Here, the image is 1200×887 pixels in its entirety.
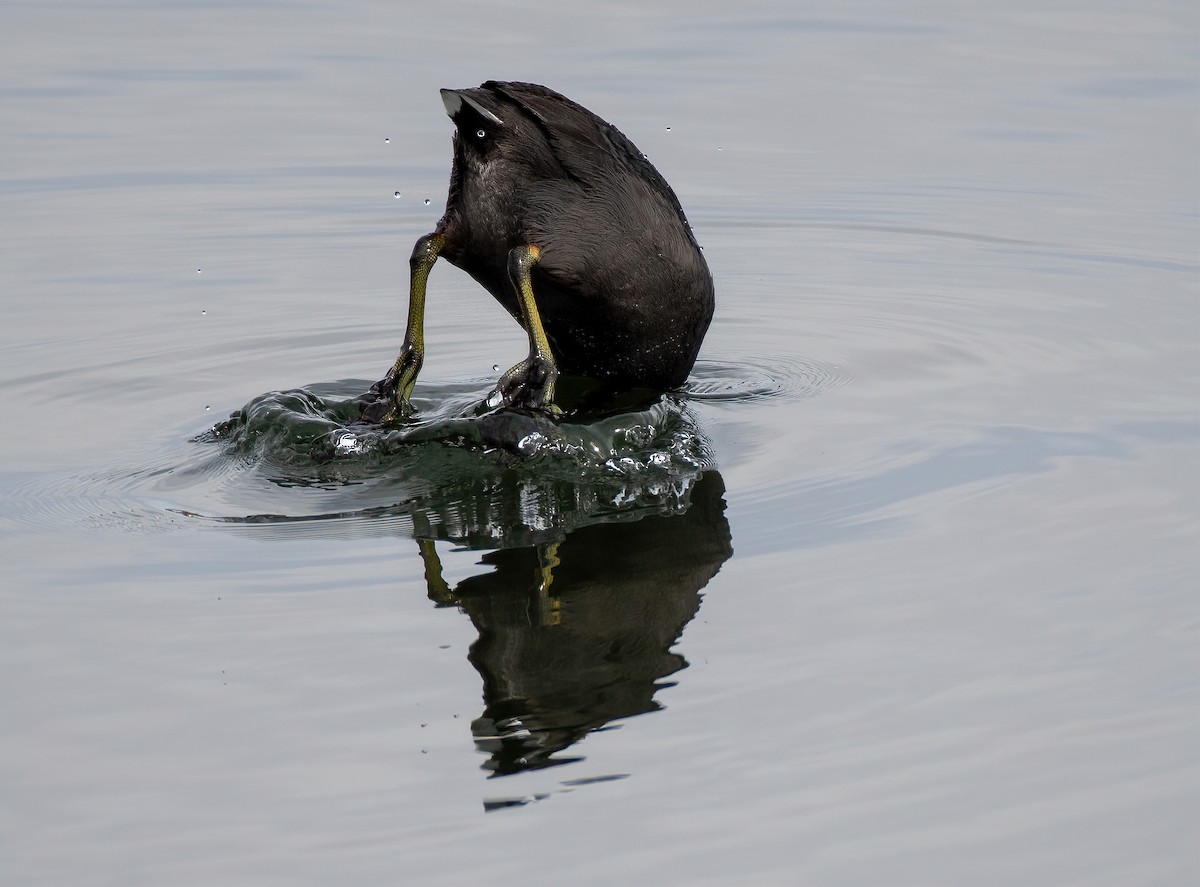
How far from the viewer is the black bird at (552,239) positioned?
6.12 meters

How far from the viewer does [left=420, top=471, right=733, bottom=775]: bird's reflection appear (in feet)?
13.5

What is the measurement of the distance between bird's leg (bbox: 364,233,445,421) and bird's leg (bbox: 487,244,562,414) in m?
0.45

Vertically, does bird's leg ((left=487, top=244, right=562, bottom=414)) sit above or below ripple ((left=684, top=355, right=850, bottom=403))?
above

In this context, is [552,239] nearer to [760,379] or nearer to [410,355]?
[410,355]

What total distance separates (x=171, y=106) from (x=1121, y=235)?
6.75 meters

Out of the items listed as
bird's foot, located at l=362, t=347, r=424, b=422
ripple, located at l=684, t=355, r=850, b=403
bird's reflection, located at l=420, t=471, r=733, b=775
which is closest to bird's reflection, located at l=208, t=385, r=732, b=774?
bird's reflection, located at l=420, t=471, r=733, b=775

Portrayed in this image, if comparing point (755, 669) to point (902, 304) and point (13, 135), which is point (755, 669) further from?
point (13, 135)

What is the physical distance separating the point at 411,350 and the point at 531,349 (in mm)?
646

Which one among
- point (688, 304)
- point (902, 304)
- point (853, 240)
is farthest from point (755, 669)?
point (853, 240)

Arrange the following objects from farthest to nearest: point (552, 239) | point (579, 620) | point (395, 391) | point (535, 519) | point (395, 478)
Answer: point (395, 391)
point (552, 239)
point (395, 478)
point (535, 519)
point (579, 620)

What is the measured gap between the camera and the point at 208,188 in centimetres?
1112

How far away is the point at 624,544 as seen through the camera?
5.38 m

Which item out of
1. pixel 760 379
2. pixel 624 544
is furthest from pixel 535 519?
pixel 760 379

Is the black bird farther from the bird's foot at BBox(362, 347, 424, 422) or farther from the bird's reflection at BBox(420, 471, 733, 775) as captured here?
the bird's reflection at BBox(420, 471, 733, 775)
